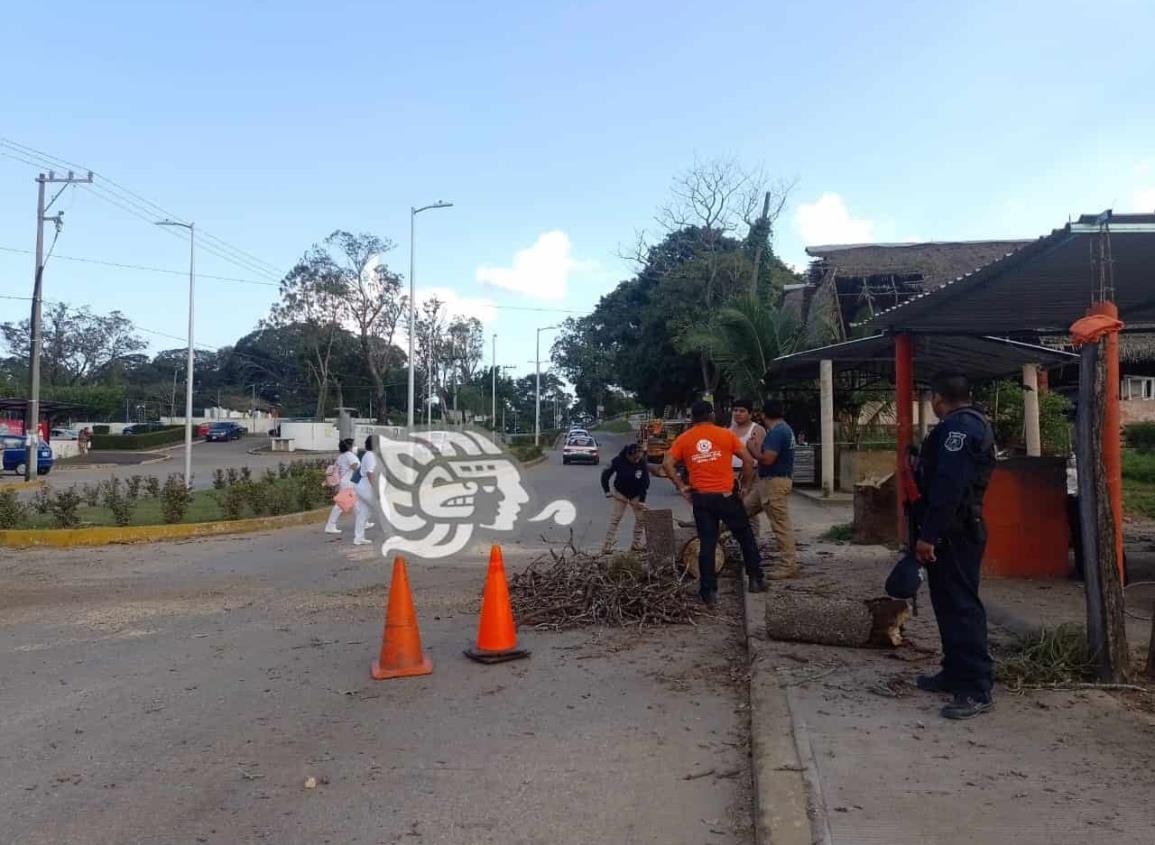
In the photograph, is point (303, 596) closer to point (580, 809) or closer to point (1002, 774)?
point (580, 809)

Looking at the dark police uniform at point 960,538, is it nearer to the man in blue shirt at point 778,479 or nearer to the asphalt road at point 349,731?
the asphalt road at point 349,731

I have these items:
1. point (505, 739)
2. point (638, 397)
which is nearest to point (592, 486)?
point (505, 739)

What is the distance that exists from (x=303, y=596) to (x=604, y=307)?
48.4 metres

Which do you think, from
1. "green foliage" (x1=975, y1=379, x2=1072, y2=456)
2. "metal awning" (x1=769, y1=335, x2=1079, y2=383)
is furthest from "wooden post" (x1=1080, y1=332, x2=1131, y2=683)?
"green foliage" (x1=975, y1=379, x2=1072, y2=456)

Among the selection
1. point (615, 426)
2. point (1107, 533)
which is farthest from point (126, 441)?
point (1107, 533)

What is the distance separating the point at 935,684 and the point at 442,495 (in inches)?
563

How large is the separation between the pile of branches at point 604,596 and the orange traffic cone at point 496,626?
3.17 feet

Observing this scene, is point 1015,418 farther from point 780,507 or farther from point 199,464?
point 199,464

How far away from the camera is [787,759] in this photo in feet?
13.9

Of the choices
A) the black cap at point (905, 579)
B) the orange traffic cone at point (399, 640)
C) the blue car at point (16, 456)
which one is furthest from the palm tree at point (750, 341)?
the blue car at point (16, 456)

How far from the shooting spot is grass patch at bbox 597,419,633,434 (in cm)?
9616

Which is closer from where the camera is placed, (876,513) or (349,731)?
(349,731)

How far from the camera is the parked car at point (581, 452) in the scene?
131ft

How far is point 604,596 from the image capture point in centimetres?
774
